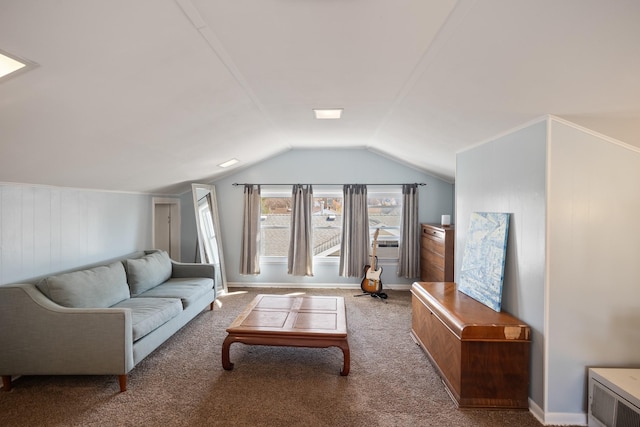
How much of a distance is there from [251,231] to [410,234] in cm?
261

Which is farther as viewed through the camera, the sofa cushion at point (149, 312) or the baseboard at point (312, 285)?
the baseboard at point (312, 285)

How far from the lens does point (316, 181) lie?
18.1 feet

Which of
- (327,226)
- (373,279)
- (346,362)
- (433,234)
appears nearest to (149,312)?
(346,362)

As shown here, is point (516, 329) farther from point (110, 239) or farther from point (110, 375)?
point (110, 239)

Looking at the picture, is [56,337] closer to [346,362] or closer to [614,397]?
[346,362]

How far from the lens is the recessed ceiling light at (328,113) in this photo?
3121 mm

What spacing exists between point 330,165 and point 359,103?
8.57 feet

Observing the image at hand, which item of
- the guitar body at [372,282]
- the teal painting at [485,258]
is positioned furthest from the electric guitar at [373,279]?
the teal painting at [485,258]

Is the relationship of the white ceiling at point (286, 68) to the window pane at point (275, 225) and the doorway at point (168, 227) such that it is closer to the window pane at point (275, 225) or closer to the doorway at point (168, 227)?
the doorway at point (168, 227)

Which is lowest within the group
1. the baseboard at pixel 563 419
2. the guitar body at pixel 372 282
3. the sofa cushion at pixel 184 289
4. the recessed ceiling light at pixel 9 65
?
the baseboard at pixel 563 419

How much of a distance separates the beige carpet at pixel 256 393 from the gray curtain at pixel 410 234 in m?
2.08

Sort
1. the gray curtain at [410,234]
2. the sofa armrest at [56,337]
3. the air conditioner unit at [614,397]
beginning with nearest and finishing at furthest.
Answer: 1. the air conditioner unit at [614,397]
2. the sofa armrest at [56,337]
3. the gray curtain at [410,234]

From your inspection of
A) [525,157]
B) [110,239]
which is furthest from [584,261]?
[110,239]

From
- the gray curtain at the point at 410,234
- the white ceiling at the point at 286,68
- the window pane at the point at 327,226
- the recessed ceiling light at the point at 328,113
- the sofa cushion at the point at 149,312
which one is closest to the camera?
the white ceiling at the point at 286,68
